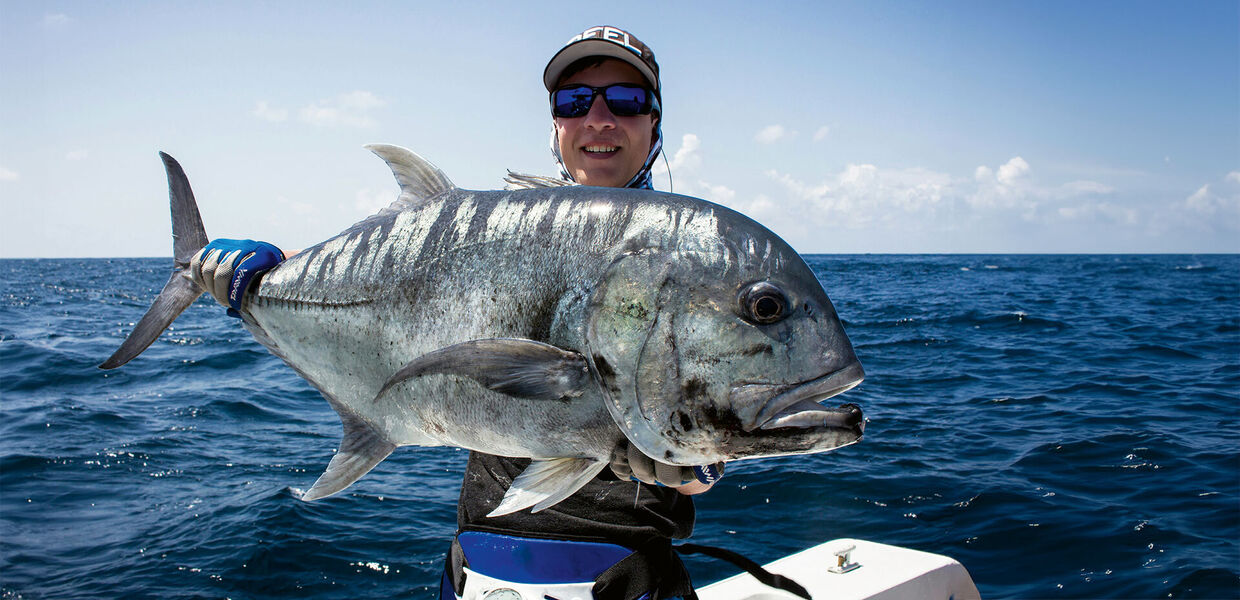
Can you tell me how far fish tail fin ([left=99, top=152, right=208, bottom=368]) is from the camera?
2432mm

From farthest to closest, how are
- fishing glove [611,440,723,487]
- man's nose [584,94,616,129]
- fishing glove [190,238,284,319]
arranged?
man's nose [584,94,616,129]
fishing glove [190,238,284,319]
fishing glove [611,440,723,487]

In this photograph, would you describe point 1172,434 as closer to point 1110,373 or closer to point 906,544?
point 1110,373

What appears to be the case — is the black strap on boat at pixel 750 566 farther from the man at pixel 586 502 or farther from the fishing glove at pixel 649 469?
the fishing glove at pixel 649 469

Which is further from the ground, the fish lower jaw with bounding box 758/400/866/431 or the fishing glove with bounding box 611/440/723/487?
the fish lower jaw with bounding box 758/400/866/431

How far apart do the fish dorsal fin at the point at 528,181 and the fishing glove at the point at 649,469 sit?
780 millimetres

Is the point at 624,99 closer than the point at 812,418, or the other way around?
the point at 812,418

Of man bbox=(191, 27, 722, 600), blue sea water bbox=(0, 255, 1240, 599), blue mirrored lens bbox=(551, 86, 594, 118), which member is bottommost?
blue sea water bbox=(0, 255, 1240, 599)

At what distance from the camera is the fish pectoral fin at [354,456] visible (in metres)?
2.25

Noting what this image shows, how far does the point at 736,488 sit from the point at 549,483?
7.40m

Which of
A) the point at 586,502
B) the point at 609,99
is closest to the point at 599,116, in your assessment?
the point at 609,99

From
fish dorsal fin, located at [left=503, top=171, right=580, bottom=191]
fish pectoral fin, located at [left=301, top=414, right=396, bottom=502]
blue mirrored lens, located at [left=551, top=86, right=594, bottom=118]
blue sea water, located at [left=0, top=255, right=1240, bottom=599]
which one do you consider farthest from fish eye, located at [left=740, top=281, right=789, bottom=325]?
blue sea water, located at [left=0, top=255, right=1240, bottom=599]

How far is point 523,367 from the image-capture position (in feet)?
Result: 5.84

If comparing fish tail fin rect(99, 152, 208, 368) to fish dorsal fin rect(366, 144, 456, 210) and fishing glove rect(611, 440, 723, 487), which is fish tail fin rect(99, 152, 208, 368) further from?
fishing glove rect(611, 440, 723, 487)

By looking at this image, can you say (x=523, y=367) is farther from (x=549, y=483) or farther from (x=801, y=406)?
(x=801, y=406)
